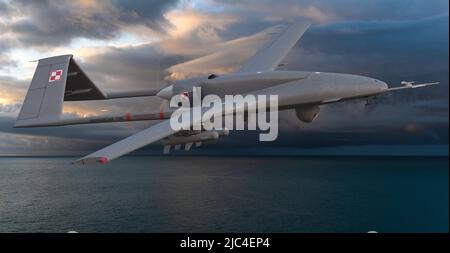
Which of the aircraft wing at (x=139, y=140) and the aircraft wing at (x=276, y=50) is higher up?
the aircraft wing at (x=276, y=50)

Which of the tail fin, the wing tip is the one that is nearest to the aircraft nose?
the tail fin

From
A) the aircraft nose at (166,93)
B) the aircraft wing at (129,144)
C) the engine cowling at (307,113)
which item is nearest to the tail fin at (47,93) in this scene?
the aircraft nose at (166,93)

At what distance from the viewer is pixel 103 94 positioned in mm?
25969

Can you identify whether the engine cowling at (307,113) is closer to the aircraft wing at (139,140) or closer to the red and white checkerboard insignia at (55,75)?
the aircraft wing at (139,140)

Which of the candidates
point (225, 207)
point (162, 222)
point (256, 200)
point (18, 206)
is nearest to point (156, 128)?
point (162, 222)

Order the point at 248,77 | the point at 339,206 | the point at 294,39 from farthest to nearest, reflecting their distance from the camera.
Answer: the point at 339,206, the point at 294,39, the point at 248,77

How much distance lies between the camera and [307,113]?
19.2 meters

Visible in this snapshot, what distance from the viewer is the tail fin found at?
862 inches

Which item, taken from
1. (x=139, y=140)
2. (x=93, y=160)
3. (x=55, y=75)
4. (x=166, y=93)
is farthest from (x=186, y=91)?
(x=93, y=160)

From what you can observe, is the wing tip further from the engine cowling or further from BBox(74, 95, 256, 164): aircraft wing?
the engine cowling

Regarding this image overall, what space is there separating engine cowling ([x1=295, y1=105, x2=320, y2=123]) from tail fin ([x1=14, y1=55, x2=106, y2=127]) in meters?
15.8

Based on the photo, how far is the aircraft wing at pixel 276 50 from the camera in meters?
25.9

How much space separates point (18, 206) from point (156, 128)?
384ft
